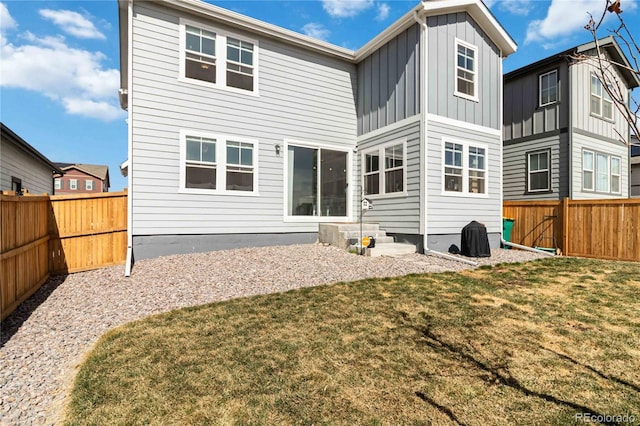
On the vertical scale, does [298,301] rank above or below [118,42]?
below

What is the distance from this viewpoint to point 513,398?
2.56m

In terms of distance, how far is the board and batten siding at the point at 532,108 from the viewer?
461 inches

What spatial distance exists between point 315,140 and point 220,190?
3.30m

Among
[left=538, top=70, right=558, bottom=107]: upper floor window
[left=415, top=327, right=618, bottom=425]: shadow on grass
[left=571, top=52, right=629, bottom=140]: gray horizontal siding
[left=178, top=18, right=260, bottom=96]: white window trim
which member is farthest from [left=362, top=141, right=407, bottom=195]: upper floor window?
[left=538, top=70, right=558, bottom=107]: upper floor window

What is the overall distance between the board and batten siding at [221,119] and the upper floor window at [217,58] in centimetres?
18

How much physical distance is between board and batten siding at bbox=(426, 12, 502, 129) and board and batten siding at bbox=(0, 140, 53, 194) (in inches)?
526

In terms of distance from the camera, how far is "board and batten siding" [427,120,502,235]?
8.60 meters

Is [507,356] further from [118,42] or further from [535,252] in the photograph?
[118,42]

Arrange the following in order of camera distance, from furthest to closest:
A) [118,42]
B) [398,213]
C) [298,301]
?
[118,42], [398,213], [298,301]

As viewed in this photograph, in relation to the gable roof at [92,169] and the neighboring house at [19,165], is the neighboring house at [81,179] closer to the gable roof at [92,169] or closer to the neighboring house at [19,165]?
the gable roof at [92,169]

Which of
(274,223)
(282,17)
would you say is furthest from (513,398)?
(282,17)

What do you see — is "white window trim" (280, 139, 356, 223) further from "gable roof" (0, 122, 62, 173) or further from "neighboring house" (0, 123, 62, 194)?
"gable roof" (0, 122, 62, 173)

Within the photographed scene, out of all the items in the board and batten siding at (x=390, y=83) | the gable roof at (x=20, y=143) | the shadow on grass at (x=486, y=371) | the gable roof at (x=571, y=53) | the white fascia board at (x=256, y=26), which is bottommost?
the shadow on grass at (x=486, y=371)

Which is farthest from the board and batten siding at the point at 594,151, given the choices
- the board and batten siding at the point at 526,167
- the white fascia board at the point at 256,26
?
the white fascia board at the point at 256,26
